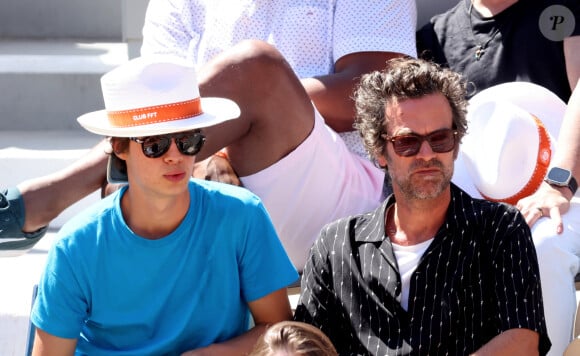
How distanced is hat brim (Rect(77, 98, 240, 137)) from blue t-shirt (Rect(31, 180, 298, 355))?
202 mm

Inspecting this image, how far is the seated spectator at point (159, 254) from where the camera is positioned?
8.18 ft

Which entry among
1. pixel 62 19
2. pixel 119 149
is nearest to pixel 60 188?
pixel 119 149

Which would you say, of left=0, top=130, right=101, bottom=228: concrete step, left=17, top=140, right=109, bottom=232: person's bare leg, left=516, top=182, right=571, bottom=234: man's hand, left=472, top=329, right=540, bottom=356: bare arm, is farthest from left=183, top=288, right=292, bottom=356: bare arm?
left=0, top=130, right=101, bottom=228: concrete step

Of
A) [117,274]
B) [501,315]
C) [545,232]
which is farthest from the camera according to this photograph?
[545,232]

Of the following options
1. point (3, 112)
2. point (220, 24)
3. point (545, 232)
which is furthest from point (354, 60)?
point (3, 112)

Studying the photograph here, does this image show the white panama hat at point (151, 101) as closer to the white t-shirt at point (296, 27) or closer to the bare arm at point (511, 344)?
the bare arm at point (511, 344)

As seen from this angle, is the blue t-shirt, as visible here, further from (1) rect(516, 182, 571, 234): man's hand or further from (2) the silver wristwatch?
(2) the silver wristwatch

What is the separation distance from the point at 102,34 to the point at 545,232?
3953mm

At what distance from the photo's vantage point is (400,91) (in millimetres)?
2568

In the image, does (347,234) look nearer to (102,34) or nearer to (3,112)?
(3,112)

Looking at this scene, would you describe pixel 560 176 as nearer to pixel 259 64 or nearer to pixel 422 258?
pixel 422 258

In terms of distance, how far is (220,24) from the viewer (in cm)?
356

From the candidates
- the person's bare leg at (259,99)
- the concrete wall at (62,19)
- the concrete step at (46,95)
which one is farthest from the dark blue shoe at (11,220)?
the concrete wall at (62,19)

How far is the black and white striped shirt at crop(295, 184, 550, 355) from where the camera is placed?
239 centimetres
